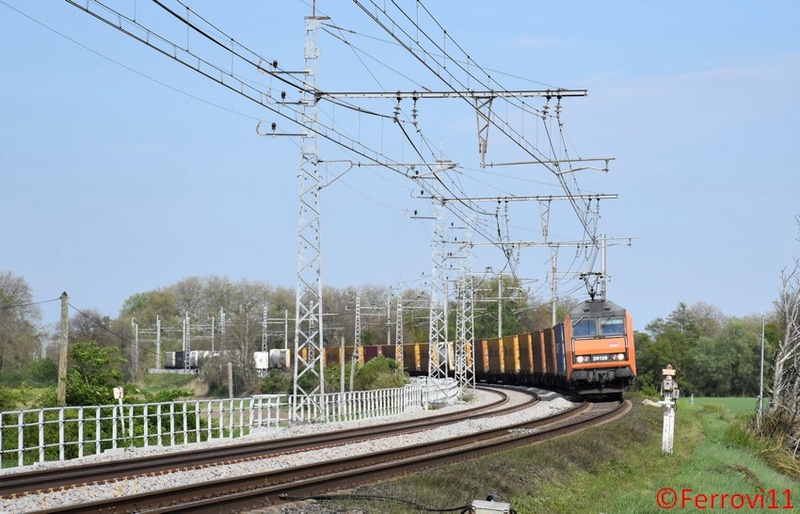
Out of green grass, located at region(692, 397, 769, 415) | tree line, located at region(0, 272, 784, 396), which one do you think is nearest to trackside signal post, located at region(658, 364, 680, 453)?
green grass, located at region(692, 397, 769, 415)

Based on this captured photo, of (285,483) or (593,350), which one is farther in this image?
(593,350)

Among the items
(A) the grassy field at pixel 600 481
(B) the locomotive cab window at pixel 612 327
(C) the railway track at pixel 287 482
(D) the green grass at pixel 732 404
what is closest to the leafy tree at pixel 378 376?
(D) the green grass at pixel 732 404

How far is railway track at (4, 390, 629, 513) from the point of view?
12.3 metres

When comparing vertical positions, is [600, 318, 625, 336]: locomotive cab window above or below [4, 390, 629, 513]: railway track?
above

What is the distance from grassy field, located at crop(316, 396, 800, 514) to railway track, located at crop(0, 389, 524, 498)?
4354 millimetres

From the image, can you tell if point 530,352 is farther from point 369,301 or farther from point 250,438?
point 369,301

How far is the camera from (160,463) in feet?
59.5

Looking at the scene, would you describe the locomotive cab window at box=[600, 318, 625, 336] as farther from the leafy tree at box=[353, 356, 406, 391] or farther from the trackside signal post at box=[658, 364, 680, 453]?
the trackside signal post at box=[658, 364, 680, 453]

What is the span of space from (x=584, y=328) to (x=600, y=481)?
2259 centimetres

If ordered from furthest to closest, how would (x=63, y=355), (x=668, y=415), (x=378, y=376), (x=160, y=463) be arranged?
(x=378, y=376), (x=63, y=355), (x=668, y=415), (x=160, y=463)

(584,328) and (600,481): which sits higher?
(584,328)

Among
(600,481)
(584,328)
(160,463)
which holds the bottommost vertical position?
(600,481)

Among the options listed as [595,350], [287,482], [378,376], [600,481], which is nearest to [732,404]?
[378,376]

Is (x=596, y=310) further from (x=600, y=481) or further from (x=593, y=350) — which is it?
(x=600, y=481)
